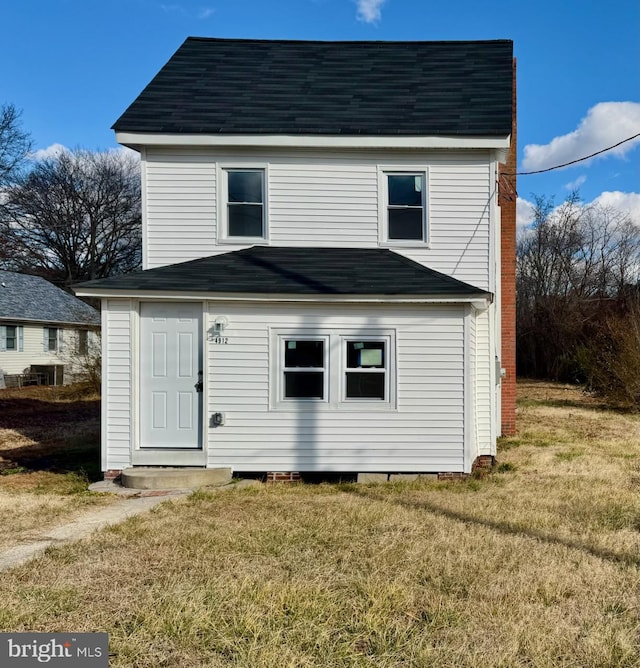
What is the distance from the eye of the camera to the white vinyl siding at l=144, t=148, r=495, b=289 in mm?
9734

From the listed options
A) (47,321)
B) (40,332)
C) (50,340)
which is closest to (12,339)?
(40,332)

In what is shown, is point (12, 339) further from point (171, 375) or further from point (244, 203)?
point (171, 375)

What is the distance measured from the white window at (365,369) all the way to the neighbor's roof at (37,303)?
23.3 meters

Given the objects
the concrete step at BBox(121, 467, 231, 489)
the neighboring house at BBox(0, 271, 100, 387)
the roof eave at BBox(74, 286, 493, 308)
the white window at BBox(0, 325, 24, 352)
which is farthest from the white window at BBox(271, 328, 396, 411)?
the white window at BBox(0, 325, 24, 352)

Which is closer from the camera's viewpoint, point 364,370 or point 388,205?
point 364,370

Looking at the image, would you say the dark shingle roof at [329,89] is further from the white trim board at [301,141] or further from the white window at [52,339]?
the white window at [52,339]

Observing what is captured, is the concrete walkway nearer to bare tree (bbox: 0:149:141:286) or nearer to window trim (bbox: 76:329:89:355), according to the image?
window trim (bbox: 76:329:89:355)

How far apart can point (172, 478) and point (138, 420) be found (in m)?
1.09

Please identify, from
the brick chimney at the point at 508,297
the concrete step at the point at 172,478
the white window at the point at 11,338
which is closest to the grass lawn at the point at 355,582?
the concrete step at the point at 172,478

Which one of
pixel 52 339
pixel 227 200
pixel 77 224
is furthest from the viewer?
pixel 77 224

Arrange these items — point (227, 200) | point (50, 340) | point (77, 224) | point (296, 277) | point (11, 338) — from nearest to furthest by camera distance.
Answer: point (296, 277), point (227, 200), point (11, 338), point (50, 340), point (77, 224)

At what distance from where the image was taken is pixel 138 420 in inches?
336

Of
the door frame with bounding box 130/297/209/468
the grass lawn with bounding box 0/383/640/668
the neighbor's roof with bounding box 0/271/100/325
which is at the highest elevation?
the neighbor's roof with bounding box 0/271/100/325

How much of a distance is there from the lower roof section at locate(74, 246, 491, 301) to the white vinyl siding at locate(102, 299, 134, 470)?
401mm
